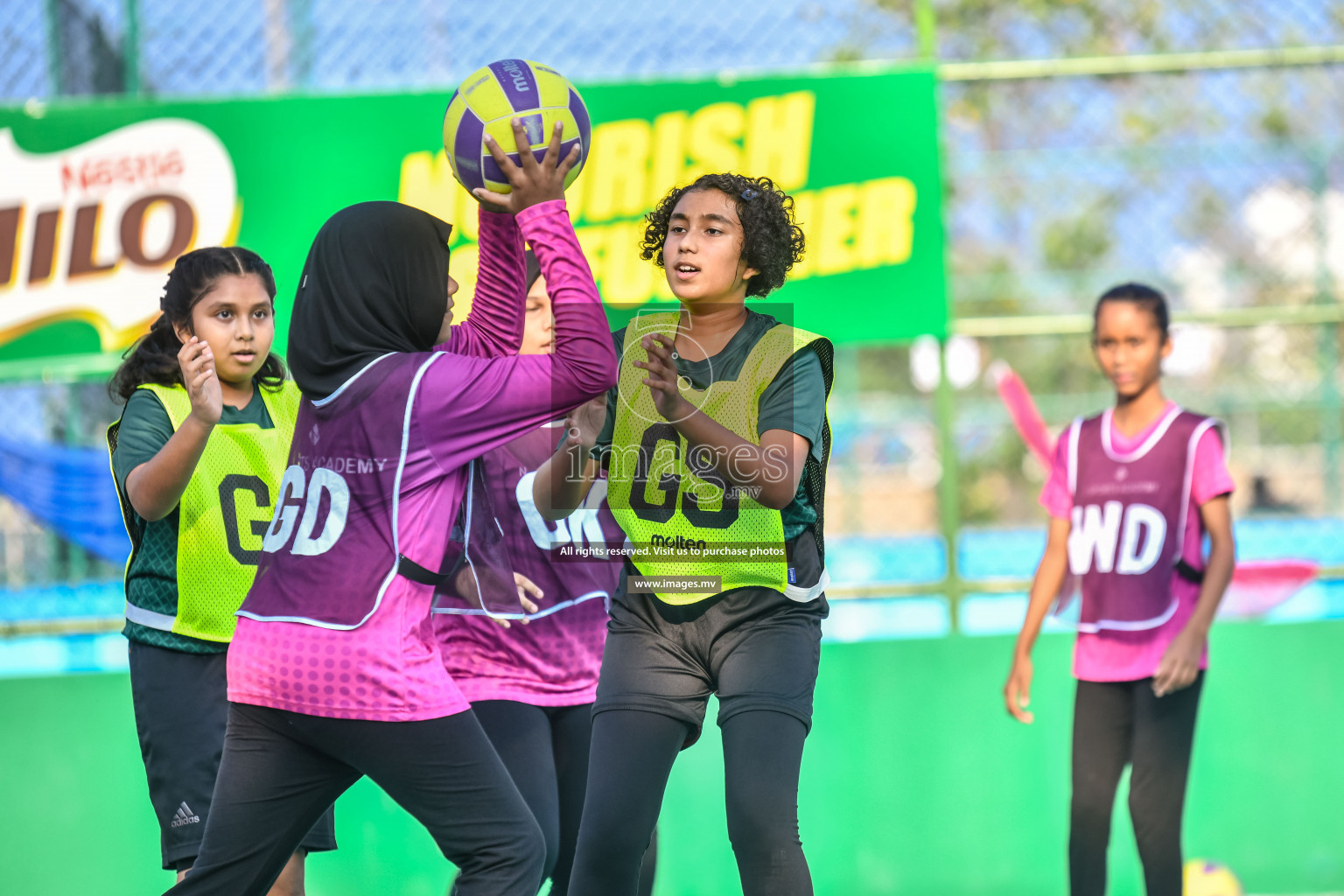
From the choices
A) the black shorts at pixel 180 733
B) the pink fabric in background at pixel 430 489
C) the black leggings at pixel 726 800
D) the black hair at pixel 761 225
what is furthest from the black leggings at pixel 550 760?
the black hair at pixel 761 225

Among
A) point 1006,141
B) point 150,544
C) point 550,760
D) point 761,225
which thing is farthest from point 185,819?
point 1006,141

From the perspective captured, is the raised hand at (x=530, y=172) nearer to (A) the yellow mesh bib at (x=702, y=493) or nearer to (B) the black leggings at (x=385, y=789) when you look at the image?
(A) the yellow mesh bib at (x=702, y=493)

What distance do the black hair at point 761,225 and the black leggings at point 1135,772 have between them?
1.65 meters

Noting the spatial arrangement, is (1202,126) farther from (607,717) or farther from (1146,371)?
(607,717)

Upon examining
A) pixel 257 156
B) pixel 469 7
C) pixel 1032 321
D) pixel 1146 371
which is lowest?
pixel 1146 371

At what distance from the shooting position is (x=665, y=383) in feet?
8.38

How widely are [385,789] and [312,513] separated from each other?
1.80 ft

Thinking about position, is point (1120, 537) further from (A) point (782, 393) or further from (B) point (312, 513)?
(B) point (312, 513)

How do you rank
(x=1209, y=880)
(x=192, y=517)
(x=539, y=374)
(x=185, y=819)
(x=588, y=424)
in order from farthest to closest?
(x=1209, y=880), (x=192, y=517), (x=185, y=819), (x=588, y=424), (x=539, y=374)

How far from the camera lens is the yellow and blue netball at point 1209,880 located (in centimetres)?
463

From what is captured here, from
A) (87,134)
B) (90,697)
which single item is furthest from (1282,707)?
(87,134)

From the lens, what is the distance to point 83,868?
4.59 m

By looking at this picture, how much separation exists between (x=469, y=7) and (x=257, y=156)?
1036 mm

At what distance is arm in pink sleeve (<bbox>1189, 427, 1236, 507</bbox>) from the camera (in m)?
3.85
